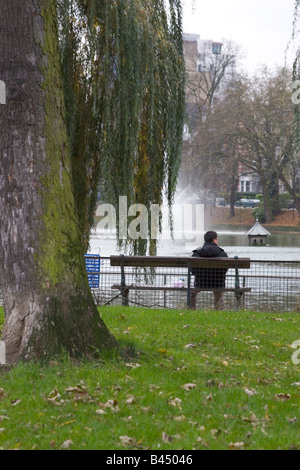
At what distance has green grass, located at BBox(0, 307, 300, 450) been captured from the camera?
4.91 m

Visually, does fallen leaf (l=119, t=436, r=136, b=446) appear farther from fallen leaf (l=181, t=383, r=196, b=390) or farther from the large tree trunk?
the large tree trunk


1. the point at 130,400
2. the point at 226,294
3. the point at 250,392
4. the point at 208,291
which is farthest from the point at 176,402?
the point at 226,294

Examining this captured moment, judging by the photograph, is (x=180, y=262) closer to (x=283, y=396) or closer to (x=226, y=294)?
(x=226, y=294)

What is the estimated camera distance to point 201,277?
13.3 m

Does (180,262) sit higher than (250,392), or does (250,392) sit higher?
(180,262)

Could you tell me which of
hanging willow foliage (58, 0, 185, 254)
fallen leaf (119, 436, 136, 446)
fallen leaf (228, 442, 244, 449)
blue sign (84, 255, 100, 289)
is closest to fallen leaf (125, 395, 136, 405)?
fallen leaf (119, 436, 136, 446)

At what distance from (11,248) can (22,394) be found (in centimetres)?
144

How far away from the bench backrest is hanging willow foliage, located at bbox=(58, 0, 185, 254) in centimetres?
196

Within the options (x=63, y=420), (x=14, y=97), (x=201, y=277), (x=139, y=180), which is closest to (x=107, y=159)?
(x=139, y=180)

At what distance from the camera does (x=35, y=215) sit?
262 inches

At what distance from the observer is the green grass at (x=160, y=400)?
4.91 m

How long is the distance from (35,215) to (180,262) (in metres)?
6.70

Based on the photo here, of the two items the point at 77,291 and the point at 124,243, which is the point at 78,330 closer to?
the point at 77,291

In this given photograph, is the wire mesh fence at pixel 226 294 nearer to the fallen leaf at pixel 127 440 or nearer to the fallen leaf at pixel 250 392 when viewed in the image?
the fallen leaf at pixel 250 392
